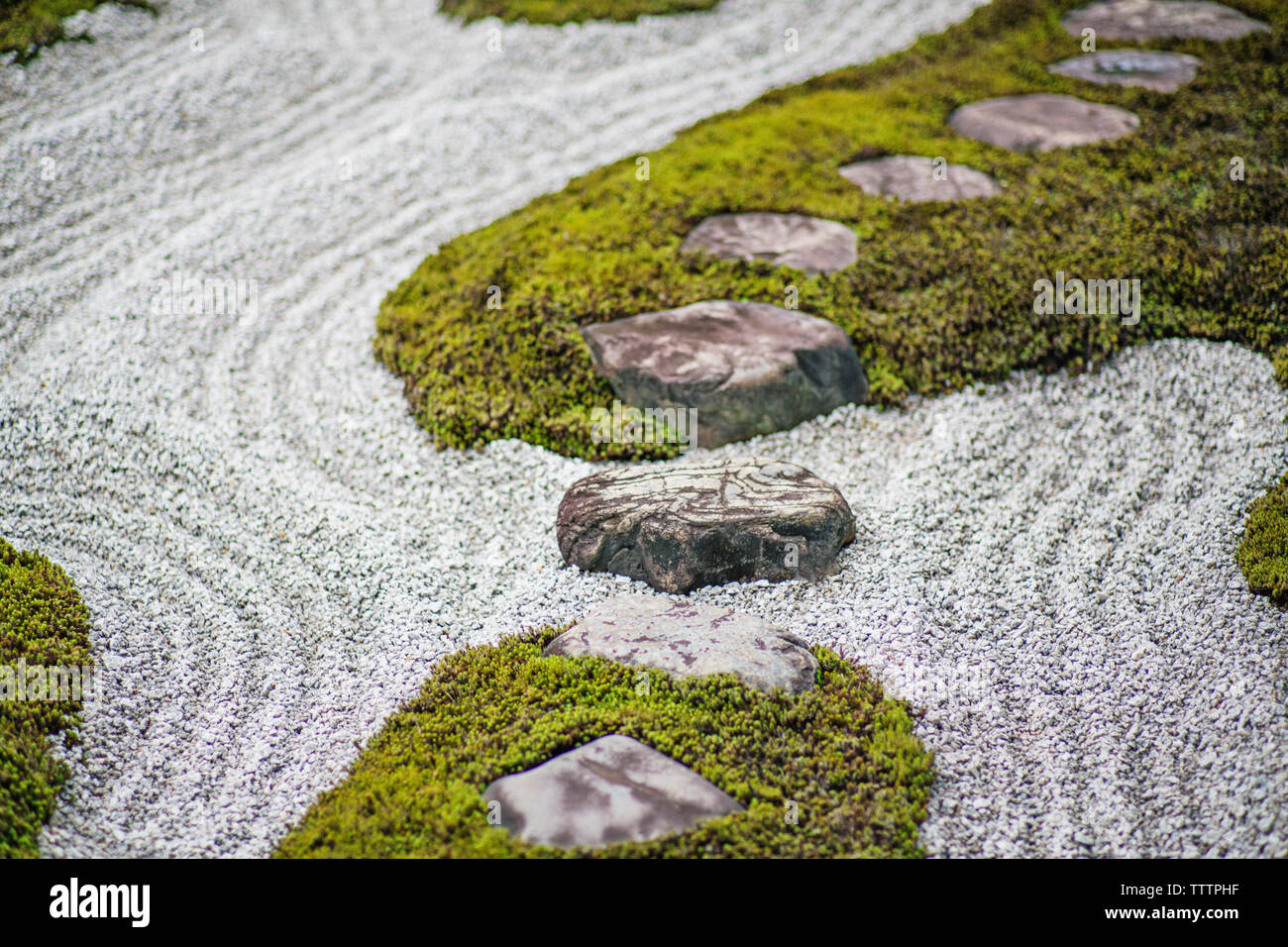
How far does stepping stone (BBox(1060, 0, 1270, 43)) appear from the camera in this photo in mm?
19812

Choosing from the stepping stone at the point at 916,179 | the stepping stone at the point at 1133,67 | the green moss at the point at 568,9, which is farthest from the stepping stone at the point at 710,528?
the green moss at the point at 568,9

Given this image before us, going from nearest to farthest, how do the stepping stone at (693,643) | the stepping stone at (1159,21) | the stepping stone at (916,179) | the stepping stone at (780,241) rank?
1. the stepping stone at (693,643)
2. the stepping stone at (780,241)
3. the stepping stone at (916,179)
4. the stepping stone at (1159,21)

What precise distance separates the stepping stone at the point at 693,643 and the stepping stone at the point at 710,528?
0.67 m

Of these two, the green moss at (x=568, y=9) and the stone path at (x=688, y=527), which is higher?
the green moss at (x=568, y=9)

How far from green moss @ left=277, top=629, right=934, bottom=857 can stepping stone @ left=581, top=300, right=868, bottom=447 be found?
13.6 feet

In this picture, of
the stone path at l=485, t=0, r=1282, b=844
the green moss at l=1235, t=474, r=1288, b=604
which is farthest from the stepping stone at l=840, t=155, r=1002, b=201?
the green moss at l=1235, t=474, r=1288, b=604

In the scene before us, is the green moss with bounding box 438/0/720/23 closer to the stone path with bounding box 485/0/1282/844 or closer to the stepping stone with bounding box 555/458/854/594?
the stone path with bounding box 485/0/1282/844

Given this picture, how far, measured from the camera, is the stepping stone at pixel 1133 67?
1795 cm

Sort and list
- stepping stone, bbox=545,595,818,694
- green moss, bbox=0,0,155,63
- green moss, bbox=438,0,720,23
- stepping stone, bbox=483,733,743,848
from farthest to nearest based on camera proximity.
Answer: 1. green moss, bbox=438,0,720,23
2. green moss, bbox=0,0,155,63
3. stepping stone, bbox=545,595,818,694
4. stepping stone, bbox=483,733,743,848

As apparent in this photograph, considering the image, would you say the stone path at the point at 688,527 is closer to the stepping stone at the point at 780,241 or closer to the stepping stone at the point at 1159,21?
the stepping stone at the point at 780,241

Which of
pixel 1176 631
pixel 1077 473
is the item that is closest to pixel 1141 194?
pixel 1077 473

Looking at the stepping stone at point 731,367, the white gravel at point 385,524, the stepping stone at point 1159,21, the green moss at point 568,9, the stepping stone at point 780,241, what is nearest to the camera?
the white gravel at point 385,524
